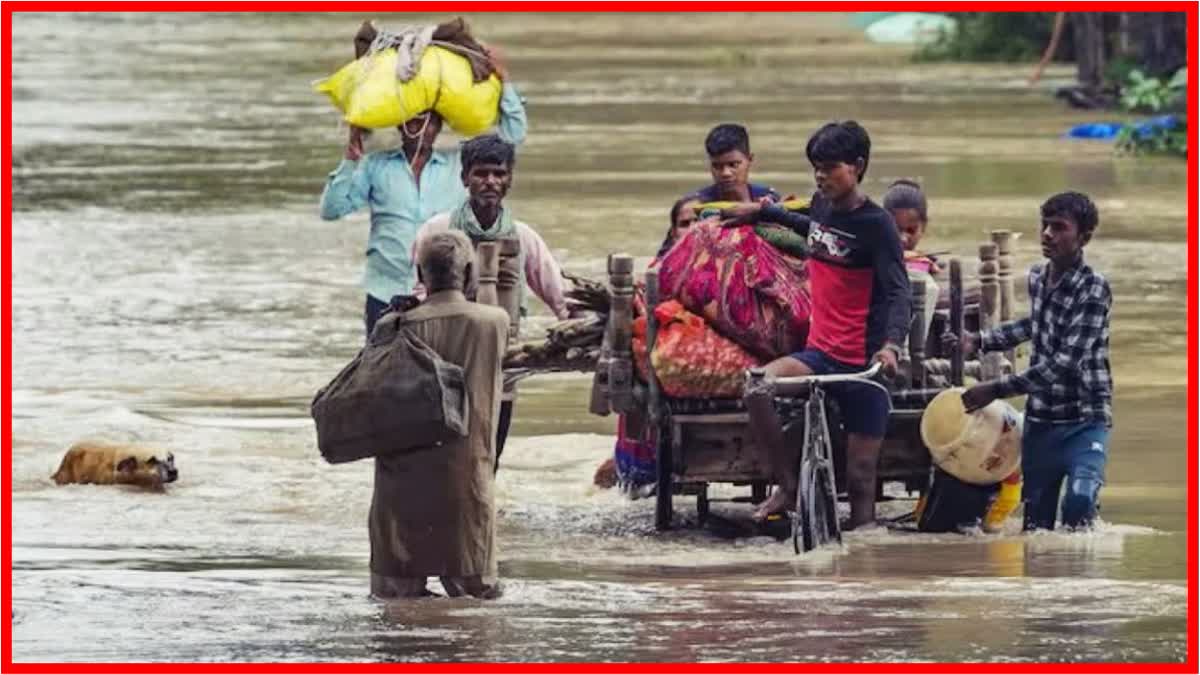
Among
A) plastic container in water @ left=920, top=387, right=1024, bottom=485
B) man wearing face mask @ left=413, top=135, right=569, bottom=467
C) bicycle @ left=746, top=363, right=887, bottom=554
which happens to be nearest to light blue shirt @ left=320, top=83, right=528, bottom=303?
man wearing face mask @ left=413, top=135, right=569, bottom=467

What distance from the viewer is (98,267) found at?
2052 cm

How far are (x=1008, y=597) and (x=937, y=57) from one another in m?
32.0

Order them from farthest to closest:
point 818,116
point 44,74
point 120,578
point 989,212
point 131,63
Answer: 1. point 131,63
2. point 44,74
3. point 818,116
4. point 989,212
5. point 120,578

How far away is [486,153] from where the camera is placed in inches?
444

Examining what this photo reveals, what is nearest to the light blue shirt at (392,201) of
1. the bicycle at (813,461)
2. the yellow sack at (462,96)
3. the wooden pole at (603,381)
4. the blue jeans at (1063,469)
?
the yellow sack at (462,96)

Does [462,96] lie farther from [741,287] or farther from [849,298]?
[849,298]

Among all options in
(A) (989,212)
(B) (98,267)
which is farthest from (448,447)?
(A) (989,212)

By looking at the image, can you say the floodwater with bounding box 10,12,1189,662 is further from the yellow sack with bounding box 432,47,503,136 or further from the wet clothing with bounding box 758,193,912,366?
the yellow sack with bounding box 432,47,503,136

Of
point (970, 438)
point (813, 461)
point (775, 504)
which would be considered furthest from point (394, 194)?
point (970, 438)

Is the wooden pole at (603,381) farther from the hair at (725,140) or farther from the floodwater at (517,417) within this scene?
the hair at (725,140)

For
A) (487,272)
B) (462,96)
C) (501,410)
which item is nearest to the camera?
(487,272)

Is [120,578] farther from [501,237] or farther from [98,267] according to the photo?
[98,267]

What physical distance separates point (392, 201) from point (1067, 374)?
9.15 feet

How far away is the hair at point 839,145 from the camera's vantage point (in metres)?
10.6
